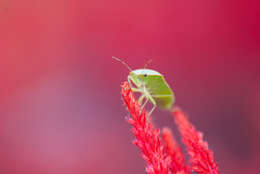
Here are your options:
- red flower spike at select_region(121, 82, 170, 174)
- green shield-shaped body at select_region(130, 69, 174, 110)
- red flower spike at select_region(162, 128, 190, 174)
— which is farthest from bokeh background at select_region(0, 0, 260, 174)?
red flower spike at select_region(121, 82, 170, 174)

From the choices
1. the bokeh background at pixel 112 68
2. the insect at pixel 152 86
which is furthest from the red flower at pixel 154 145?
the bokeh background at pixel 112 68

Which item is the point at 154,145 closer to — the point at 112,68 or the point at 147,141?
the point at 147,141

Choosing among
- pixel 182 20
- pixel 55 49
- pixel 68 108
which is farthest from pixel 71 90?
pixel 182 20

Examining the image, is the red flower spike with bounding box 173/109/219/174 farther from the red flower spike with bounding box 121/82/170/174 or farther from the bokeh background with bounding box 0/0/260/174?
the bokeh background with bounding box 0/0/260/174

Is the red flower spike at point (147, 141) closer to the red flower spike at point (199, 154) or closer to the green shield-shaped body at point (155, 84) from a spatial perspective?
the red flower spike at point (199, 154)

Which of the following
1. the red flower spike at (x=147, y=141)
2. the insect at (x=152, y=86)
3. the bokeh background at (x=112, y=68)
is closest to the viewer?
the red flower spike at (x=147, y=141)

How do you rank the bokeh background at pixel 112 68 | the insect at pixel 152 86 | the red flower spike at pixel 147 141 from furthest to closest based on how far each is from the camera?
the bokeh background at pixel 112 68, the insect at pixel 152 86, the red flower spike at pixel 147 141
